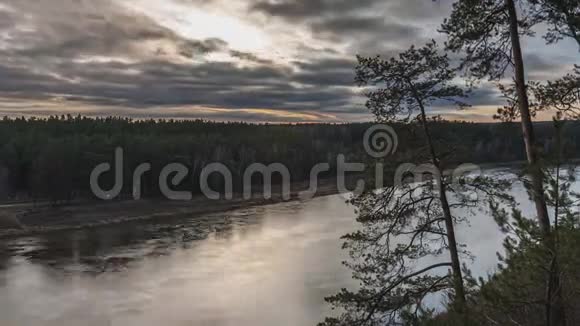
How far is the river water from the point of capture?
56.0 feet

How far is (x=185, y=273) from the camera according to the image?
→ 2314cm

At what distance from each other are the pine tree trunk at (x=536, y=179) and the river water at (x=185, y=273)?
11321 millimetres

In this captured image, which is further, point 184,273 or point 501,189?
point 184,273

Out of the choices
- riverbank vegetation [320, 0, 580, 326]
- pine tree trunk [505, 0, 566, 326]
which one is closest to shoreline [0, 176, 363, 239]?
riverbank vegetation [320, 0, 580, 326]

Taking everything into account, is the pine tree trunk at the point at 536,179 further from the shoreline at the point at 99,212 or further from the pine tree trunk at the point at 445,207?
the shoreline at the point at 99,212

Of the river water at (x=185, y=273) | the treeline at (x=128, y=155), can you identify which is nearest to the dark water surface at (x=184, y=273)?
the river water at (x=185, y=273)

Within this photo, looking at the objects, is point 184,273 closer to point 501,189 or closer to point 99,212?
point 501,189

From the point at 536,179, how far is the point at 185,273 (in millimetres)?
20472

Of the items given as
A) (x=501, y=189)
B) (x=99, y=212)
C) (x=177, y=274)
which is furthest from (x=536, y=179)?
(x=99, y=212)

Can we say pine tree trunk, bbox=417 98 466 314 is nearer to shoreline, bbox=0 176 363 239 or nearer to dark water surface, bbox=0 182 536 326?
dark water surface, bbox=0 182 536 326

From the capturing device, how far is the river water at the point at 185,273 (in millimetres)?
17078

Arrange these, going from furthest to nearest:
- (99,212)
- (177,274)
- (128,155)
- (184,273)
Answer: (128,155)
(99,212)
(184,273)
(177,274)

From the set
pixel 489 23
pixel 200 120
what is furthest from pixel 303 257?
pixel 200 120

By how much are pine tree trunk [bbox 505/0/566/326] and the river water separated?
11321mm
